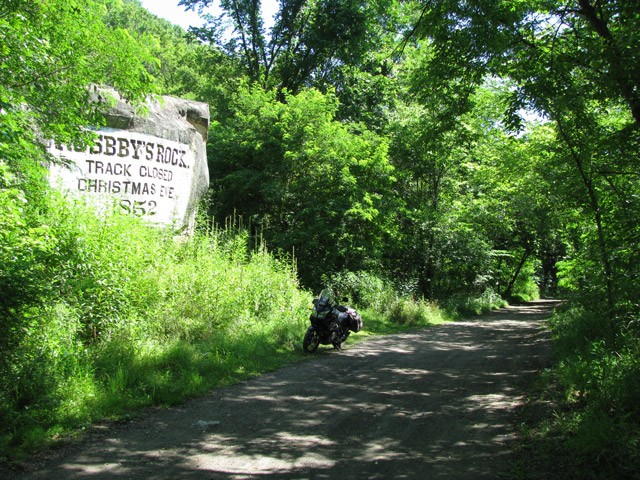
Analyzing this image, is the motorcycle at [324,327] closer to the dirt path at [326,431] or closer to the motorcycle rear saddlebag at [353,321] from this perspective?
the motorcycle rear saddlebag at [353,321]

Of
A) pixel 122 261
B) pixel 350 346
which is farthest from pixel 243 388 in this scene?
pixel 350 346

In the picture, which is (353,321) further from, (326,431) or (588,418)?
(588,418)

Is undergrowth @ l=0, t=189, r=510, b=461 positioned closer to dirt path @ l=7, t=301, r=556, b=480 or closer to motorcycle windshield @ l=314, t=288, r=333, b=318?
dirt path @ l=7, t=301, r=556, b=480

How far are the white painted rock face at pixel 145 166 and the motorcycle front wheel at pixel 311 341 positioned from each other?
4.28 meters

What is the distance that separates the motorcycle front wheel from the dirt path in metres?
0.93

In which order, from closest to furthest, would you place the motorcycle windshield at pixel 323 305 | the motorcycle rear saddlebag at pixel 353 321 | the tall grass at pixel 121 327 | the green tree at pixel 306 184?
the tall grass at pixel 121 327, the motorcycle windshield at pixel 323 305, the motorcycle rear saddlebag at pixel 353 321, the green tree at pixel 306 184

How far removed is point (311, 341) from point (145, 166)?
5.47m

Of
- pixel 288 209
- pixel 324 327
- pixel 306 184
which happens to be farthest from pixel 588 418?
pixel 288 209

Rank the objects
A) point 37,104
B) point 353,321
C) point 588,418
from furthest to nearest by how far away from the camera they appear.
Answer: point 353,321, point 37,104, point 588,418

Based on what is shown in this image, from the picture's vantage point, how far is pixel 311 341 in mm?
9859

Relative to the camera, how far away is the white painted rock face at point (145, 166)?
996cm

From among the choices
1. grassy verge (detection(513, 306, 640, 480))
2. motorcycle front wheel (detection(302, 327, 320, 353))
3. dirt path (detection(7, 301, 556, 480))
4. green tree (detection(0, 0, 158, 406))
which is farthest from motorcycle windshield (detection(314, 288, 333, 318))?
green tree (detection(0, 0, 158, 406))

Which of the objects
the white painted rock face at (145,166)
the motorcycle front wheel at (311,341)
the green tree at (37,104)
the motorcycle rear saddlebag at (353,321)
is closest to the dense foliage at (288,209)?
the green tree at (37,104)

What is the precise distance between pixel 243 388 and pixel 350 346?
4383mm
